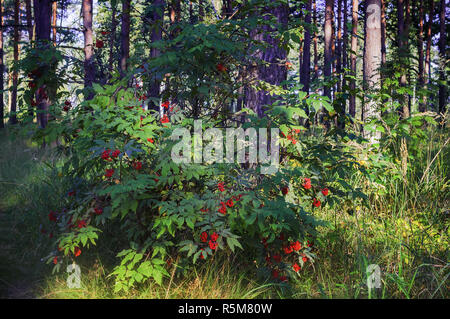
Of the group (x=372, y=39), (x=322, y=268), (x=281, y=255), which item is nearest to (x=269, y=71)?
(x=281, y=255)

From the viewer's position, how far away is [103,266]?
11.2ft

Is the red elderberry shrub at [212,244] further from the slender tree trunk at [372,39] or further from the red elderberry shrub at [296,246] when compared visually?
the slender tree trunk at [372,39]

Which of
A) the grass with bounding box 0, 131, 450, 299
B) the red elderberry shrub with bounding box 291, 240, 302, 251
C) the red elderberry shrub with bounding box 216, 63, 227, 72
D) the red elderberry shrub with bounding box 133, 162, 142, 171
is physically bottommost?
the grass with bounding box 0, 131, 450, 299

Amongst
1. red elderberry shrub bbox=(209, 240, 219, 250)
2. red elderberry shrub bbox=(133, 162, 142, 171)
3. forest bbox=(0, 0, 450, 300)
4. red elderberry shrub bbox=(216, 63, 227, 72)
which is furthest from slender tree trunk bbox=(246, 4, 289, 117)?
red elderberry shrub bbox=(209, 240, 219, 250)

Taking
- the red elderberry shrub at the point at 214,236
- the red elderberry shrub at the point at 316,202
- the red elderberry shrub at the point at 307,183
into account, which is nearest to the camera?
the red elderberry shrub at the point at 214,236

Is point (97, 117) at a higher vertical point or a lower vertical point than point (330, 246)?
higher

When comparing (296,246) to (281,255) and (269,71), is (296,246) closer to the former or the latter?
(281,255)

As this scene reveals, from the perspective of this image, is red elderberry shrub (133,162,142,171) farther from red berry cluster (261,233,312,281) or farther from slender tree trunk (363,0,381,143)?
slender tree trunk (363,0,381,143)

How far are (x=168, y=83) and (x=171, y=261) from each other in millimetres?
1710

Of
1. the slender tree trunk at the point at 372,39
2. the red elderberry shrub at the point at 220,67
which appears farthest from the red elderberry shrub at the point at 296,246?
the slender tree trunk at the point at 372,39

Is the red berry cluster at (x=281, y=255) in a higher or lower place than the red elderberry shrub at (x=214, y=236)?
lower
